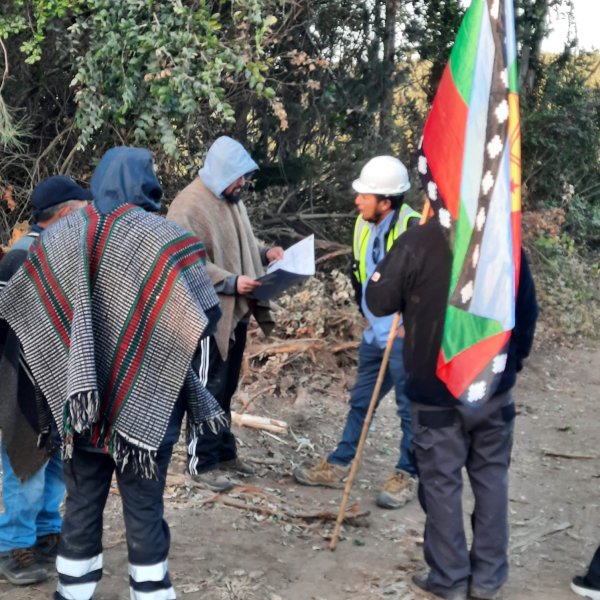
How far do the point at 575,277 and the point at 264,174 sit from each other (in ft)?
15.8

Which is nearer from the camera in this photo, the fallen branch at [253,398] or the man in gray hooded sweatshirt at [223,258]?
the man in gray hooded sweatshirt at [223,258]

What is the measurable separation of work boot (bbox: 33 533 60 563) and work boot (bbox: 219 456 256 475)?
1.72 metres

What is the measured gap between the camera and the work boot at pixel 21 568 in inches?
185

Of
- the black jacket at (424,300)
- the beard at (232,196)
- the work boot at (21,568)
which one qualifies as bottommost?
the work boot at (21,568)

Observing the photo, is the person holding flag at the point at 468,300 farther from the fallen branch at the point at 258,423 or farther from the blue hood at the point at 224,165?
the fallen branch at the point at 258,423

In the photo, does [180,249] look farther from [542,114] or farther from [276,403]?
[542,114]

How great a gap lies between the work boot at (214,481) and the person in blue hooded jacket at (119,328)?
2051 mm

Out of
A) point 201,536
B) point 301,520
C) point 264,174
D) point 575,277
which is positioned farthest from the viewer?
point 575,277

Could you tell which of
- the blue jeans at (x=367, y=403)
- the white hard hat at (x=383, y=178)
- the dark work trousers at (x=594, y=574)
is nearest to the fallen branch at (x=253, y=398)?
the blue jeans at (x=367, y=403)

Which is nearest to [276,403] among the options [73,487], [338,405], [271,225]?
[338,405]

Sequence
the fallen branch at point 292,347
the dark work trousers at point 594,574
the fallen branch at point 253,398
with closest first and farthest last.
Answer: the dark work trousers at point 594,574
the fallen branch at point 253,398
the fallen branch at point 292,347

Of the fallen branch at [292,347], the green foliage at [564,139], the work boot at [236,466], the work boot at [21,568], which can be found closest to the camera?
the work boot at [21,568]

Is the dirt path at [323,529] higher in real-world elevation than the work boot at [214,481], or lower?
lower

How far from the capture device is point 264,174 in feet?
35.4
